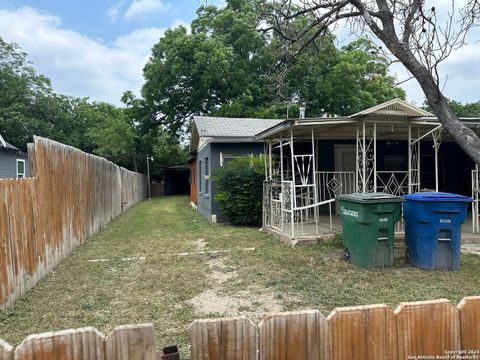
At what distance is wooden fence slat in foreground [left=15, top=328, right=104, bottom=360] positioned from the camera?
4.29ft

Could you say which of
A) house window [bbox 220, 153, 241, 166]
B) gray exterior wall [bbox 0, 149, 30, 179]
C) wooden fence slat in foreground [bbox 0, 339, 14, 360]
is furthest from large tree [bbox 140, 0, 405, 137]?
wooden fence slat in foreground [bbox 0, 339, 14, 360]

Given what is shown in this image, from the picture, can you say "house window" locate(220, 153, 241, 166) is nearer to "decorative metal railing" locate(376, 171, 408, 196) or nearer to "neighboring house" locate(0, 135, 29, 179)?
"decorative metal railing" locate(376, 171, 408, 196)

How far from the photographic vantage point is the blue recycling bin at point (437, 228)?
17.9 ft

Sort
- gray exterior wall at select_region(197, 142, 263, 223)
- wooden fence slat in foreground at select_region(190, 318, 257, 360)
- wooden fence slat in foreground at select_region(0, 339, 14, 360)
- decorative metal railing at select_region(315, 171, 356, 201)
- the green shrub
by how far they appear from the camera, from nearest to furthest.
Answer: wooden fence slat in foreground at select_region(0, 339, 14, 360)
wooden fence slat in foreground at select_region(190, 318, 257, 360)
the green shrub
decorative metal railing at select_region(315, 171, 356, 201)
gray exterior wall at select_region(197, 142, 263, 223)

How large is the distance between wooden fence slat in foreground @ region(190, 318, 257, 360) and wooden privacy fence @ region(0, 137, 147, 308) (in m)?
3.58

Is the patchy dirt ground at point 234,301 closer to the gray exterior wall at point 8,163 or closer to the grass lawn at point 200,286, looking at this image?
the grass lawn at point 200,286

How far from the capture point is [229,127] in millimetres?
13766

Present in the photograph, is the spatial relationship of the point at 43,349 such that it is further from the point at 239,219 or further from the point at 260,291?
the point at 239,219

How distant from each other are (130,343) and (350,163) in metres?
11.0

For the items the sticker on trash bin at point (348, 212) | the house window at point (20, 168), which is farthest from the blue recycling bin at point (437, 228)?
the house window at point (20, 168)

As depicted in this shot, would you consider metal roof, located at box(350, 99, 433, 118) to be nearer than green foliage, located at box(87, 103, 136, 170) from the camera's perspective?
Yes

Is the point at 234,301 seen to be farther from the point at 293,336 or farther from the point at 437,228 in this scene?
the point at 437,228

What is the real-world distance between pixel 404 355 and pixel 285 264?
460 centimetres

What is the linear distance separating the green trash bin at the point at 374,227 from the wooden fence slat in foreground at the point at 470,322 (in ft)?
13.4
